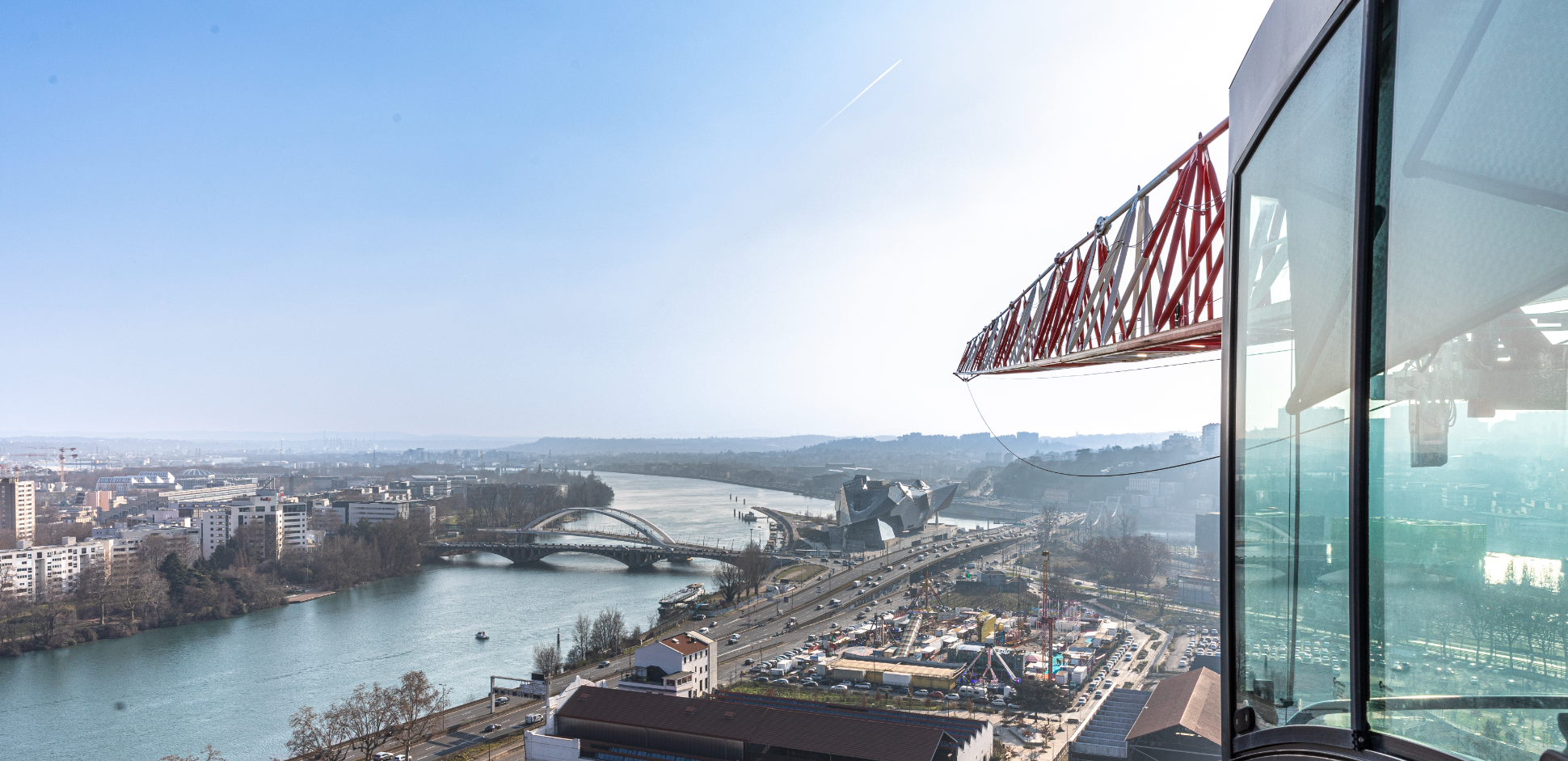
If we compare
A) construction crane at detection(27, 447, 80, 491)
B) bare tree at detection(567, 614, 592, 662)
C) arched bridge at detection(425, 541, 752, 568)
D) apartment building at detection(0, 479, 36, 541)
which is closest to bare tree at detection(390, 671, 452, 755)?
bare tree at detection(567, 614, 592, 662)

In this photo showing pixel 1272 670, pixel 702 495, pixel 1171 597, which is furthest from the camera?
pixel 702 495

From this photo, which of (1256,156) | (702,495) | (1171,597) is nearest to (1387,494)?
(1256,156)

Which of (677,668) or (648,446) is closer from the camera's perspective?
(677,668)

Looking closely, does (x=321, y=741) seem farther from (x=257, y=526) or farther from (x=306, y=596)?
(x=257, y=526)

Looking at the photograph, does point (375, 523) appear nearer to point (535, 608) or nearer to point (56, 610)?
point (56, 610)

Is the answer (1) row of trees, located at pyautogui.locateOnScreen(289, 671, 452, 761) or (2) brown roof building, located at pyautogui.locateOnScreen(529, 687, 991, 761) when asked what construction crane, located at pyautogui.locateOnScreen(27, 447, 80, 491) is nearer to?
(1) row of trees, located at pyautogui.locateOnScreen(289, 671, 452, 761)

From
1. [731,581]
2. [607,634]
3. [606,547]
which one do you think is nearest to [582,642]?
[607,634]

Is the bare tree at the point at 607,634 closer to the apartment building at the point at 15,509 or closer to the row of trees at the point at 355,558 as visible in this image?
the row of trees at the point at 355,558
